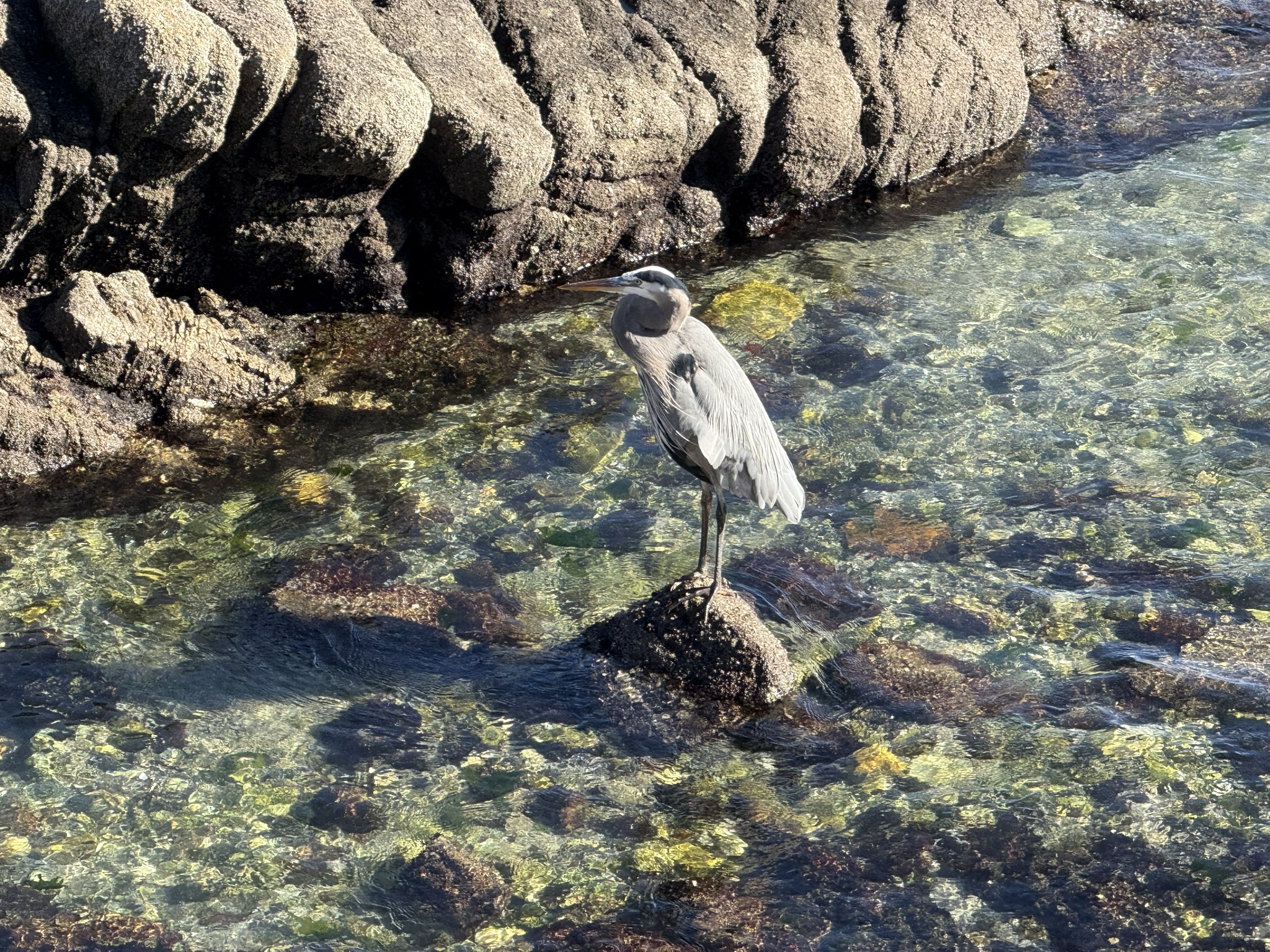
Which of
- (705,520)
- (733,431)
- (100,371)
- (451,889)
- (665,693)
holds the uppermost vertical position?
(733,431)

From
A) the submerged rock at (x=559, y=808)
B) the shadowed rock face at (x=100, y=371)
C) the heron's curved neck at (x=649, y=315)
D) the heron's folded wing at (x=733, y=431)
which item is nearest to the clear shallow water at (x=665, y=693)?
the submerged rock at (x=559, y=808)

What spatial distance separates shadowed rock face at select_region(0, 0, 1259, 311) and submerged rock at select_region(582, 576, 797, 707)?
9.32 feet

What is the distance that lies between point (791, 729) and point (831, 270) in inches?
149

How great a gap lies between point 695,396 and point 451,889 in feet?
6.13

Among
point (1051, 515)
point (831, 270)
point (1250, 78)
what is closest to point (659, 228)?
point (831, 270)

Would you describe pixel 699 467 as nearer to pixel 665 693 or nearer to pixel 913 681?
pixel 665 693

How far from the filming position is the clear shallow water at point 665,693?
4.16m

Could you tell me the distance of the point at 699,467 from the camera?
4996mm

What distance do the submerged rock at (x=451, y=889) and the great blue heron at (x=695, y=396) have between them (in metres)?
1.19

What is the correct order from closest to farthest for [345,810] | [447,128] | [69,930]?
[69,930]
[345,810]
[447,128]

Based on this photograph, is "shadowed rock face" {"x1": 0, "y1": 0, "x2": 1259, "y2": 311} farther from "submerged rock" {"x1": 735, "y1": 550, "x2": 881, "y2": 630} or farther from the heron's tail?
the heron's tail

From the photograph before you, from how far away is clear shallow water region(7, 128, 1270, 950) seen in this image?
164 inches

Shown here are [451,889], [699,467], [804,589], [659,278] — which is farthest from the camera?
[804,589]

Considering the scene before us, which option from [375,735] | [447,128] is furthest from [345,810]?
[447,128]
